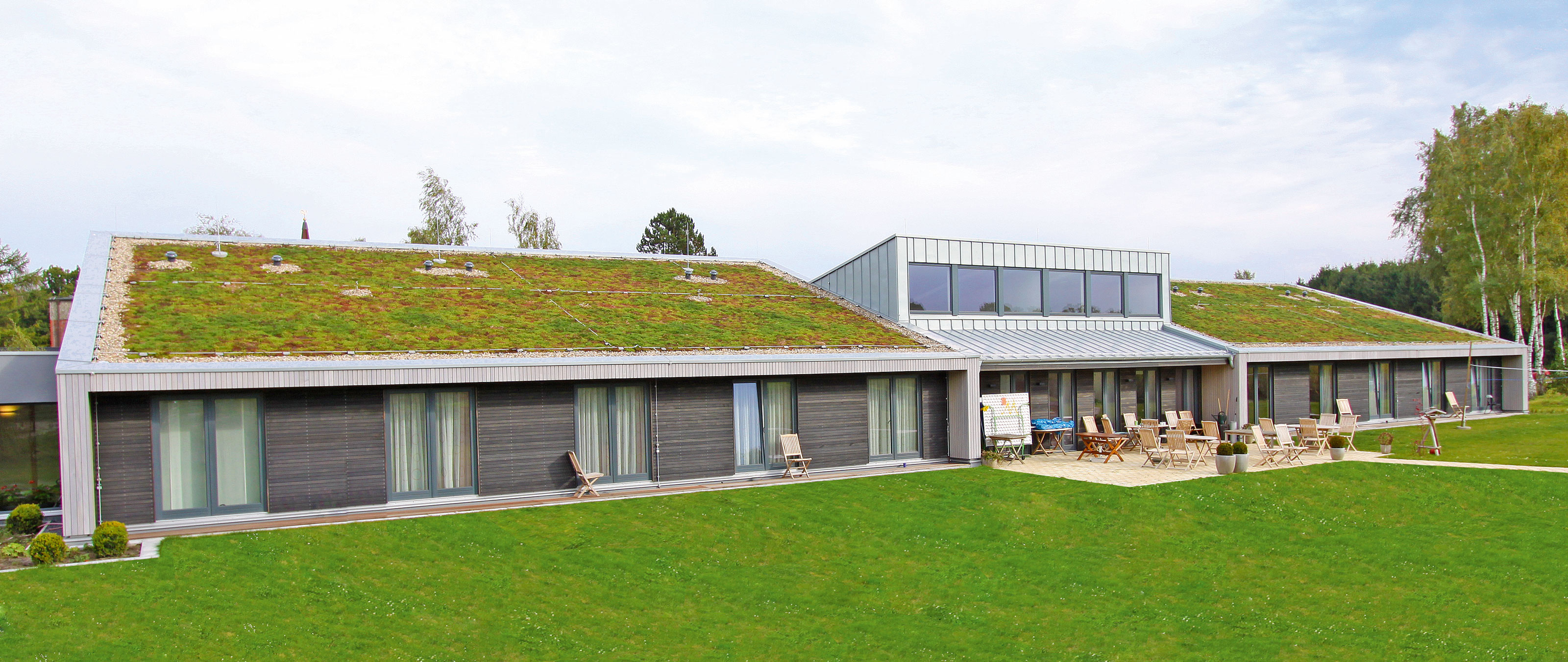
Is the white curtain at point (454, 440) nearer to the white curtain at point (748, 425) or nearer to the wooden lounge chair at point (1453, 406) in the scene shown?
the white curtain at point (748, 425)

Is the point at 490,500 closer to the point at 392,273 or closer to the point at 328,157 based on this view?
the point at 392,273

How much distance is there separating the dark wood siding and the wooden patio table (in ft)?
10.5

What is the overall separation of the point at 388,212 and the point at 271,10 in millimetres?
27267

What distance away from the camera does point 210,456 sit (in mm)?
11672

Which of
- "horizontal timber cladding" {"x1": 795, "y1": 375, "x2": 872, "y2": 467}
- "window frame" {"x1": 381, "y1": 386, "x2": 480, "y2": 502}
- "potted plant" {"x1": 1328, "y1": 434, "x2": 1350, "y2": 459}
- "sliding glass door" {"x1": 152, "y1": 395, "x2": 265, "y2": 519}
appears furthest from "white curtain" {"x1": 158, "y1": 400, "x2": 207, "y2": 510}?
"potted plant" {"x1": 1328, "y1": 434, "x2": 1350, "y2": 459}

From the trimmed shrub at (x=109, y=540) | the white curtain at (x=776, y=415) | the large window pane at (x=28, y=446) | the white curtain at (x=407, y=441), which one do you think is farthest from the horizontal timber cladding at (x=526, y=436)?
the large window pane at (x=28, y=446)

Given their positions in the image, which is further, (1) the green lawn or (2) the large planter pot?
(1) the green lawn

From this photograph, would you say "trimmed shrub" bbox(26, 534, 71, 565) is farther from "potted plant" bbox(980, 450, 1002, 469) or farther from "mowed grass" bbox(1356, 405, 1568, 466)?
"mowed grass" bbox(1356, 405, 1568, 466)

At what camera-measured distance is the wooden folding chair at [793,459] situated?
1509cm

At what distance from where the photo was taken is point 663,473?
14.4 metres

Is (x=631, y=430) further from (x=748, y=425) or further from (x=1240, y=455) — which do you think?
(x=1240, y=455)

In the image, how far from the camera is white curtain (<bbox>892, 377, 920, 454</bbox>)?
1645 centimetres

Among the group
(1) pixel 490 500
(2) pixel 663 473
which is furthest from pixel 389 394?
(2) pixel 663 473

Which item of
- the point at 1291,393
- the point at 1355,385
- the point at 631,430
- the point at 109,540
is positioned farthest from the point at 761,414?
the point at 1355,385
